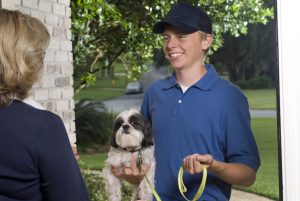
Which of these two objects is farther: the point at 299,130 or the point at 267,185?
the point at 267,185

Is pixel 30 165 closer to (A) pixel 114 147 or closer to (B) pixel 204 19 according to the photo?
(A) pixel 114 147

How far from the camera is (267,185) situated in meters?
1.65

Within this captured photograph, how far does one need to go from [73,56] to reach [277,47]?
0.88 m

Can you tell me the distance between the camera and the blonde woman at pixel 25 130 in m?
1.09

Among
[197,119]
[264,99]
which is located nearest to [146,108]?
[197,119]

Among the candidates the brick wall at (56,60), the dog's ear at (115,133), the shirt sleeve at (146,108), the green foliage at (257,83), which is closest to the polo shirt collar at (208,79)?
the green foliage at (257,83)

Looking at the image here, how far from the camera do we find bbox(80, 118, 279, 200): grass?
5.23ft

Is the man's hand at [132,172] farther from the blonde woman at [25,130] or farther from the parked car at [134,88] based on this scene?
the blonde woman at [25,130]

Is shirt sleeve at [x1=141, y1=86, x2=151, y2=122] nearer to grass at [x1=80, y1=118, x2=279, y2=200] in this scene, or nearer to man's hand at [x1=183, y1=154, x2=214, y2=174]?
man's hand at [x1=183, y1=154, x2=214, y2=174]

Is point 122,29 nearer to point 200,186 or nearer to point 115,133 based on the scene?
point 115,133

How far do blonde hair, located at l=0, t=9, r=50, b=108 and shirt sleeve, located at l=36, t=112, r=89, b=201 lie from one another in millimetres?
104

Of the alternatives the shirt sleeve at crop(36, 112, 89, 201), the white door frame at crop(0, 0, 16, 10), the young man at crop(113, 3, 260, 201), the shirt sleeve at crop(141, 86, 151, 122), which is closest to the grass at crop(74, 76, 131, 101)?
the shirt sleeve at crop(141, 86, 151, 122)

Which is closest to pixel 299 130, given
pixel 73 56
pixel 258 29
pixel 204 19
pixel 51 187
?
pixel 258 29

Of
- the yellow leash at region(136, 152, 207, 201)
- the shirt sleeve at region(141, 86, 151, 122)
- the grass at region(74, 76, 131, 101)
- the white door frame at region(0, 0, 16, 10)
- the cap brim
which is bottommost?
the yellow leash at region(136, 152, 207, 201)
